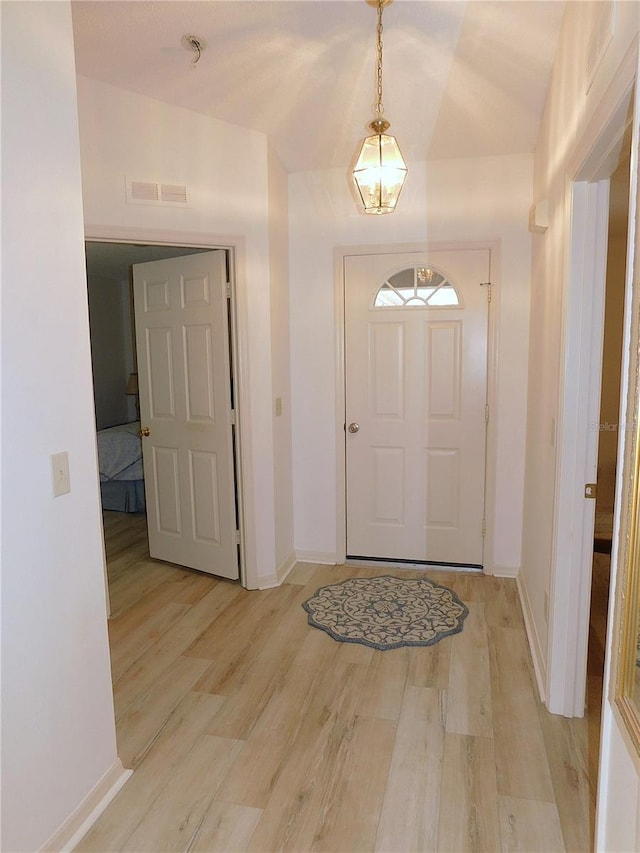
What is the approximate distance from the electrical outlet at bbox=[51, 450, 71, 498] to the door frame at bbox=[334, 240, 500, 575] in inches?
90.9

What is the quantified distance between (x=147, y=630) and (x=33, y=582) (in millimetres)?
1612

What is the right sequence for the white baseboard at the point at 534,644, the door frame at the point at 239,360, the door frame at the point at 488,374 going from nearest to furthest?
1. the white baseboard at the point at 534,644
2. the door frame at the point at 239,360
3. the door frame at the point at 488,374

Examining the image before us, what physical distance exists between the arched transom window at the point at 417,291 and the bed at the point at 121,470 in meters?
2.48

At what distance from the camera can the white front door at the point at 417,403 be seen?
3590mm

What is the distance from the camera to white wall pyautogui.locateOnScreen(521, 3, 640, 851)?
124 cm

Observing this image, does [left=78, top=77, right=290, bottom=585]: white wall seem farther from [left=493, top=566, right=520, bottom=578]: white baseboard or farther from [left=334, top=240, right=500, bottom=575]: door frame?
[left=493, top=566, right=520, bottom=578]: white baseboard

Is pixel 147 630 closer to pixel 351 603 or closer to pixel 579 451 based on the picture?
pixel 351 603

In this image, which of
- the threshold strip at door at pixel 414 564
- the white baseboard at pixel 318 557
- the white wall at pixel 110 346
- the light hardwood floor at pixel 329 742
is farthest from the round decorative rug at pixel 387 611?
the white wall at pixel 110 346

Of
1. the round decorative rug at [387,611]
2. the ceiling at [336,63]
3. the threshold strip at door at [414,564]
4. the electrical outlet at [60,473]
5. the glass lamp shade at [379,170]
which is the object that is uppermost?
the ceiling at [336,63]

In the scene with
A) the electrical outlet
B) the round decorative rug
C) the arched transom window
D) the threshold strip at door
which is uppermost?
the arched transom window

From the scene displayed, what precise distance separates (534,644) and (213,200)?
2.86m

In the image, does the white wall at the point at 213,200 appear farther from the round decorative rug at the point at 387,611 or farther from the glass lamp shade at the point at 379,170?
the glass lamp shade at the point at 379,170

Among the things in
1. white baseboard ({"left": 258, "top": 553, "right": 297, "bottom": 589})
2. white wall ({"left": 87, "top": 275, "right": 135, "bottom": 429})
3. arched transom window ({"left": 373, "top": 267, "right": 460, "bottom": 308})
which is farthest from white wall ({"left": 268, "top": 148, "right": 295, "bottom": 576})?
white wall ({"left": 87, "top": 275, "right": 135, "bottom": 429})

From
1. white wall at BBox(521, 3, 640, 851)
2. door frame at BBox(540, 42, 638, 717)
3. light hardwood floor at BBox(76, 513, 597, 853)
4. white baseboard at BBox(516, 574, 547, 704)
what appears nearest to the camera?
white wall at BBox(521, 3, 640, 851)
